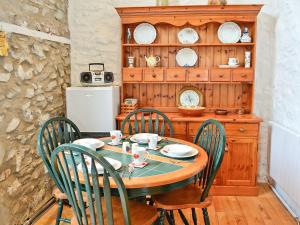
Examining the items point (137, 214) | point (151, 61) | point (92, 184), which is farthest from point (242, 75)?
point (92, 184)

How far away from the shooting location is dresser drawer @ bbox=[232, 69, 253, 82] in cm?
328

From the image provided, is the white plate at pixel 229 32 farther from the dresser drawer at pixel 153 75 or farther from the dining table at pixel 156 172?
the dining table at pixel 156 172

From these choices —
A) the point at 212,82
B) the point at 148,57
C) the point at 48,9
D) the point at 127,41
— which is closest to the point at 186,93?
the point at 212,82

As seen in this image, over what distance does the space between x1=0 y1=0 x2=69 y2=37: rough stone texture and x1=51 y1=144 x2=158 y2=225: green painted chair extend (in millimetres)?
1347

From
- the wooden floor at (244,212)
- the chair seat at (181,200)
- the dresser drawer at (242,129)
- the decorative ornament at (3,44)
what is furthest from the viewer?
the dresser drawer at (242,129)

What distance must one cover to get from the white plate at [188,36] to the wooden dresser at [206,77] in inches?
1.9

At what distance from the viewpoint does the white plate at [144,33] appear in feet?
11.4

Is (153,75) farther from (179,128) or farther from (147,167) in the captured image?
(147,167)

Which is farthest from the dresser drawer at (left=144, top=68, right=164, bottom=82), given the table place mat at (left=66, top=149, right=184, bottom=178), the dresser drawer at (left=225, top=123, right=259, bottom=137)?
the table place mat at (left=66, top=149, right=184, bottom=178)

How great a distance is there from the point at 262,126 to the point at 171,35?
5.03 feet

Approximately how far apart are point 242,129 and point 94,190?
207 centimetres

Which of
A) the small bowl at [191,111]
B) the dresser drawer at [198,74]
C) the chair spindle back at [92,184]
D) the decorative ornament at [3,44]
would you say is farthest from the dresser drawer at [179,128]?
the decorative ornament at [3,44]

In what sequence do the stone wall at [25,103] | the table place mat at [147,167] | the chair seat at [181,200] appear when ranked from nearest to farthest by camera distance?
the table place mat at [147,167], the chair seat at [181,200], the stone wall at [25,103]

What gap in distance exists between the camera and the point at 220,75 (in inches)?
131
